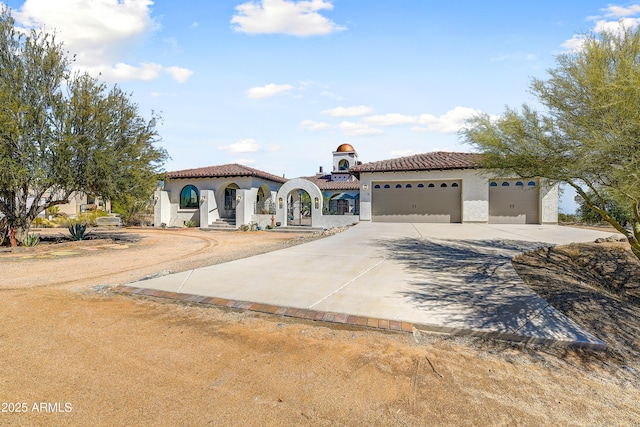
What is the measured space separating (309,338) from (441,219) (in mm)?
19300

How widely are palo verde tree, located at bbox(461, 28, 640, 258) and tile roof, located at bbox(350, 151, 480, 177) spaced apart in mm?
11303

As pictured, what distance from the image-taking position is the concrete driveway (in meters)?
4.45

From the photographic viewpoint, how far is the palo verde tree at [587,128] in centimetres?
594

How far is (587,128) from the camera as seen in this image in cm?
673

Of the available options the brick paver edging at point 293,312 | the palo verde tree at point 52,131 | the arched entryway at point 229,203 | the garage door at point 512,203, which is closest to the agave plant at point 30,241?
the palo verde tree at point 52,131

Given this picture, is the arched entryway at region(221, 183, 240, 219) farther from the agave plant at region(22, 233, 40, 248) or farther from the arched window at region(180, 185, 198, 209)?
the agave plant at region(22, 233, 40, 248)

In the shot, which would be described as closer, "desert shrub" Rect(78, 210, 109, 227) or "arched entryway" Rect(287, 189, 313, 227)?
"desert shrub" Rect(78, 210, 109, 227)

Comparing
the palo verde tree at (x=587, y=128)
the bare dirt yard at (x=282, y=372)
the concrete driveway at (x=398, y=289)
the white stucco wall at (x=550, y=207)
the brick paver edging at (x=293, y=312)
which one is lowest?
the bare dirt yard at (x=282, y=372)

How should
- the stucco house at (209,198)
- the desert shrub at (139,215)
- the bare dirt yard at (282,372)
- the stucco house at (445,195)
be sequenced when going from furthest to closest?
the desert shrub at (139,215), the stucco house at (209,198), the stucco house at (445,195), the bare dirt yard at (282,372)

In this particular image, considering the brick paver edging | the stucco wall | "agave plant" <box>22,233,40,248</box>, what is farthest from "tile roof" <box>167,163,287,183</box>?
the brick paver edging

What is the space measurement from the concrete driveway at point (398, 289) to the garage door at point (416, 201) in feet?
37.6

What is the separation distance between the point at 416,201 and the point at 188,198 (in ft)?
57.4

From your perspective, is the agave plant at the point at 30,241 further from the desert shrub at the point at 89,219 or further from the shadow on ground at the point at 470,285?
the shadow on ground at the point at 470,285

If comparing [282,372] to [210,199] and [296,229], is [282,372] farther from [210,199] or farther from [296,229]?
Result: [210,199]
